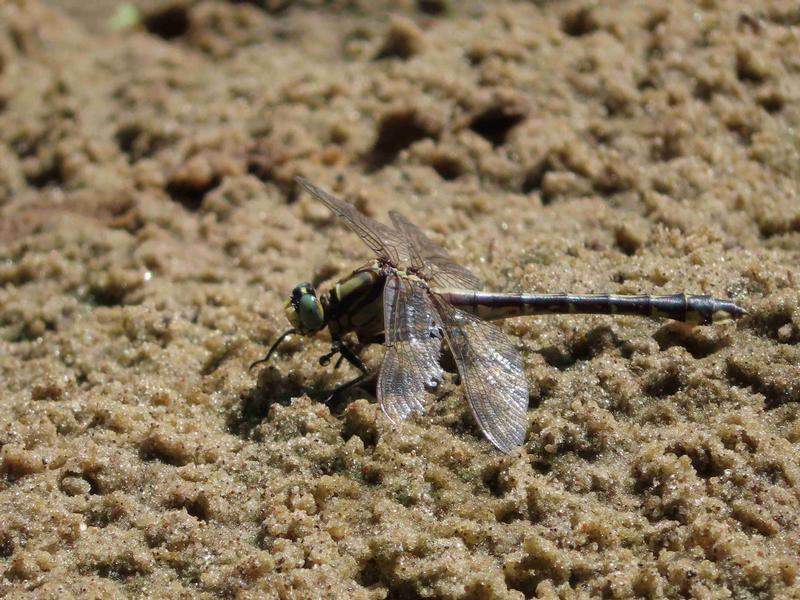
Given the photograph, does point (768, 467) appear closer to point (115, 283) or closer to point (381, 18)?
point (115, 283)

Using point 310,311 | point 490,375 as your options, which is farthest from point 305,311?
point 490,375

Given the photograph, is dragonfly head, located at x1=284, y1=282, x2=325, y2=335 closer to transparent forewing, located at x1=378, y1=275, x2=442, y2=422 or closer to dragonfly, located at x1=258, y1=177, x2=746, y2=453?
dragonfly, located at x1=258, y1=177, x2=746, y2=453

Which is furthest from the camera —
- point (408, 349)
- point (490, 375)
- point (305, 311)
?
point (305, 311)

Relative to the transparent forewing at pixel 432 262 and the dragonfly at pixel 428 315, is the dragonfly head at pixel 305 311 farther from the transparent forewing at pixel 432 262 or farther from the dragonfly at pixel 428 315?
the transparent forewing at pixel 432 262

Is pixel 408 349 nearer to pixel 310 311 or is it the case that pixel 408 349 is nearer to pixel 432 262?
pixel 310 311

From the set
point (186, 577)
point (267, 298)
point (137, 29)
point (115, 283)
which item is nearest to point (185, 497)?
point (186, 577)

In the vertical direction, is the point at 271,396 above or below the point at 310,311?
below

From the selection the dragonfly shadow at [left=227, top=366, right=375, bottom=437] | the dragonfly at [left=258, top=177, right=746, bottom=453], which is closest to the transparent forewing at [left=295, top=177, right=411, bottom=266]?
the dragonfly at [left=258, top=177, right=746, bottom=453]

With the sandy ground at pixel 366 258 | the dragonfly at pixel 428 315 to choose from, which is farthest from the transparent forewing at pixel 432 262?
the sandy ground at pixel 366 258
